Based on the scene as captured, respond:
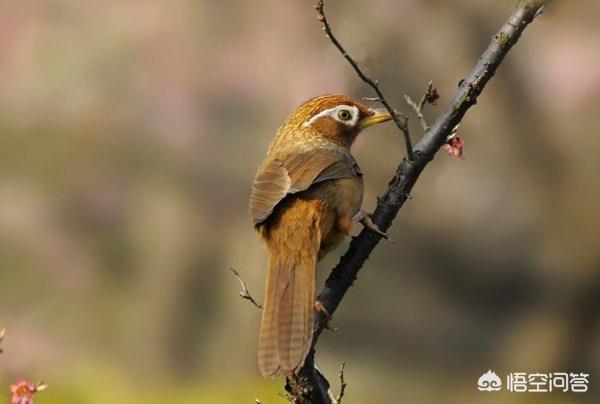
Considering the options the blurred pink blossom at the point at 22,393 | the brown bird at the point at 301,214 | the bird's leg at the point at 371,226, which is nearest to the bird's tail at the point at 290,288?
the brown bird at the point at 301,214

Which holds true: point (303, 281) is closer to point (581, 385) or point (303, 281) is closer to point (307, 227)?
point (307, 227)

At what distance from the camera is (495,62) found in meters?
1.96

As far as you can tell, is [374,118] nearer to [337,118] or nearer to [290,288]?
[337,118]

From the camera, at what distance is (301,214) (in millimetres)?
2145

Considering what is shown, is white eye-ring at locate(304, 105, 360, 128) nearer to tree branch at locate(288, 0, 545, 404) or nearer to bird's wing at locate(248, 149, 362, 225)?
bird's wing at locate(248, 149, 362, 225)

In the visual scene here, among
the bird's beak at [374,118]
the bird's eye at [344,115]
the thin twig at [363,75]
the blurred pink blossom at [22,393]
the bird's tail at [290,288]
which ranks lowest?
the blurred pink blossom at [22,393]

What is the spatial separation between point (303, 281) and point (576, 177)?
3610 mm

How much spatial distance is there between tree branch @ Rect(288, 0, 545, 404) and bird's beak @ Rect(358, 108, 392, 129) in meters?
0.37

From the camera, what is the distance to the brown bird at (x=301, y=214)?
1.93 metres

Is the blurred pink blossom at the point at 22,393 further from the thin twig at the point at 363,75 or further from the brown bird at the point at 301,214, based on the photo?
the thin twig at the point at 363,75

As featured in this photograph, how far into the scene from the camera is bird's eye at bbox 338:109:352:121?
2.41 meters

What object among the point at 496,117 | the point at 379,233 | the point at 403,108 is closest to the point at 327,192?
the point at 379,233

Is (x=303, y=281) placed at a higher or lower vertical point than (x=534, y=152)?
lower

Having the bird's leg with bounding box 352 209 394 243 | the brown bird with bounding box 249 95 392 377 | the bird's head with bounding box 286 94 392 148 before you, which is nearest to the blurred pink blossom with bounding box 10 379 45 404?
the brown bird with bounding box 249 95 392 377
